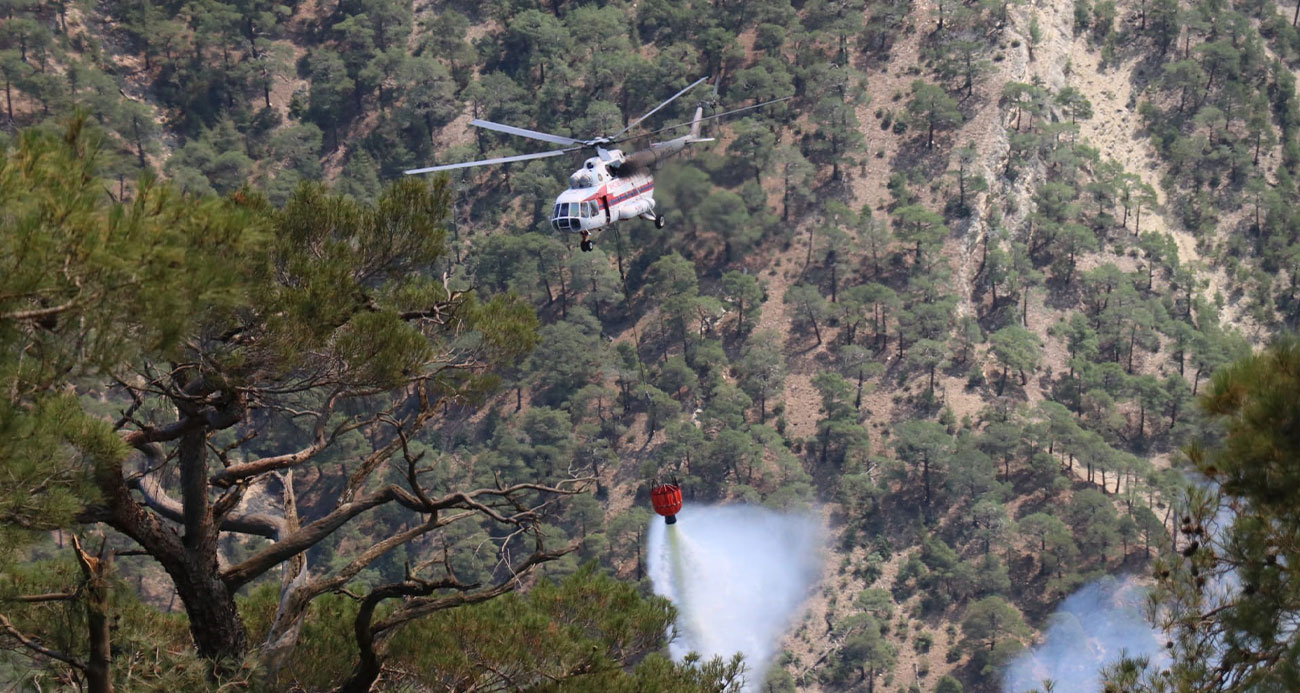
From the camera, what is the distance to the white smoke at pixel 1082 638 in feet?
170

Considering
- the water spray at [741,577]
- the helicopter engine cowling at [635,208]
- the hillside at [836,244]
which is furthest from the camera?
the hillside at [836,244]

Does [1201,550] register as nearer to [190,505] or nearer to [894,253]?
[190,505]

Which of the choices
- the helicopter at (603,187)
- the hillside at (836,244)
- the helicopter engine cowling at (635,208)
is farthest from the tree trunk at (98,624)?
the hillside at (836,244)

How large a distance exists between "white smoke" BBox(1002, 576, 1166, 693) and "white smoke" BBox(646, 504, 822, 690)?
8.78 metres

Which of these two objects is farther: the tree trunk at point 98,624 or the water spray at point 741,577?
the water spray at point 741,577

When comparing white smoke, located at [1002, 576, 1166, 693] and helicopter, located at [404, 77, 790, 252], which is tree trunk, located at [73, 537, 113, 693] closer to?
helicopter, located at [404, 77, 790, 252]

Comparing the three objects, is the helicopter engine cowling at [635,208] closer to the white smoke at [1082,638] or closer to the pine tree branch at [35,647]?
the pine tree branch at [35,647]

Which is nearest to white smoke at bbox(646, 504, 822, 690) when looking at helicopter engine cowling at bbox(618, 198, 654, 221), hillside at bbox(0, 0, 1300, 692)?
hillside at bbox(0, 0, 1300, 692)

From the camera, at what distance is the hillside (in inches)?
2309

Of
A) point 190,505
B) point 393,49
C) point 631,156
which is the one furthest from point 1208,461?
point 393,49

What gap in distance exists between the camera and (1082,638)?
5359cm

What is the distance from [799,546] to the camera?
2352 inches

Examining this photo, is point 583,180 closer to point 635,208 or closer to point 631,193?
point 631,193

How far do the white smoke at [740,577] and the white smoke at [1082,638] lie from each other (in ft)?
28.8
